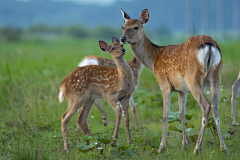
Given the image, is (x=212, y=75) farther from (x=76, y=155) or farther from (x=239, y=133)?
(x=76, y=155)

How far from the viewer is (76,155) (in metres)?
4.95

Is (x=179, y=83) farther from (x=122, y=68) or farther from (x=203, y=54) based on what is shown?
(x=122, y=68)

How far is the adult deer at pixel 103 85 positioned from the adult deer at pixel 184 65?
36 cm

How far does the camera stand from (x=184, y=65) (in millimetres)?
4938

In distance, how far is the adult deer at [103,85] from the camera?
5.80m

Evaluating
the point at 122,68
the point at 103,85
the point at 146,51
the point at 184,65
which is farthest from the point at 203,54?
the point at 103,85

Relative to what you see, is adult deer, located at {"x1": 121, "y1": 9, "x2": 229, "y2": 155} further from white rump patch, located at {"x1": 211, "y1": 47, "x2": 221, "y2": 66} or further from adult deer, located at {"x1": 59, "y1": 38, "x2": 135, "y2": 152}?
adult deer, located at {"x1": 59, "y1": 38, "x2": 135, "y2": 152}

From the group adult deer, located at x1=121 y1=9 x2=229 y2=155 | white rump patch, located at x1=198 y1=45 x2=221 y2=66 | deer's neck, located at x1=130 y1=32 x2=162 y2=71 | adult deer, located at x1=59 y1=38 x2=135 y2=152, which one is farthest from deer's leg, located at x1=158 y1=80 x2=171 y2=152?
white rump patch, located at x1=198 y1=45 x2=221 y2=66

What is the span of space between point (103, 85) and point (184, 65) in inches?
62.3

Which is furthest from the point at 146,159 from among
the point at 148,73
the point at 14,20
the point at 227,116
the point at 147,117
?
the point at 14,20

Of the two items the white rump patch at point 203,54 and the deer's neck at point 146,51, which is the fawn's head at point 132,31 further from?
the white rump patch at point 203,54

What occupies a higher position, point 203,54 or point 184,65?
point 203,54

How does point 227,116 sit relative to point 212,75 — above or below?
below

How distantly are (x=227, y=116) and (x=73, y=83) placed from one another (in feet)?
9.32
